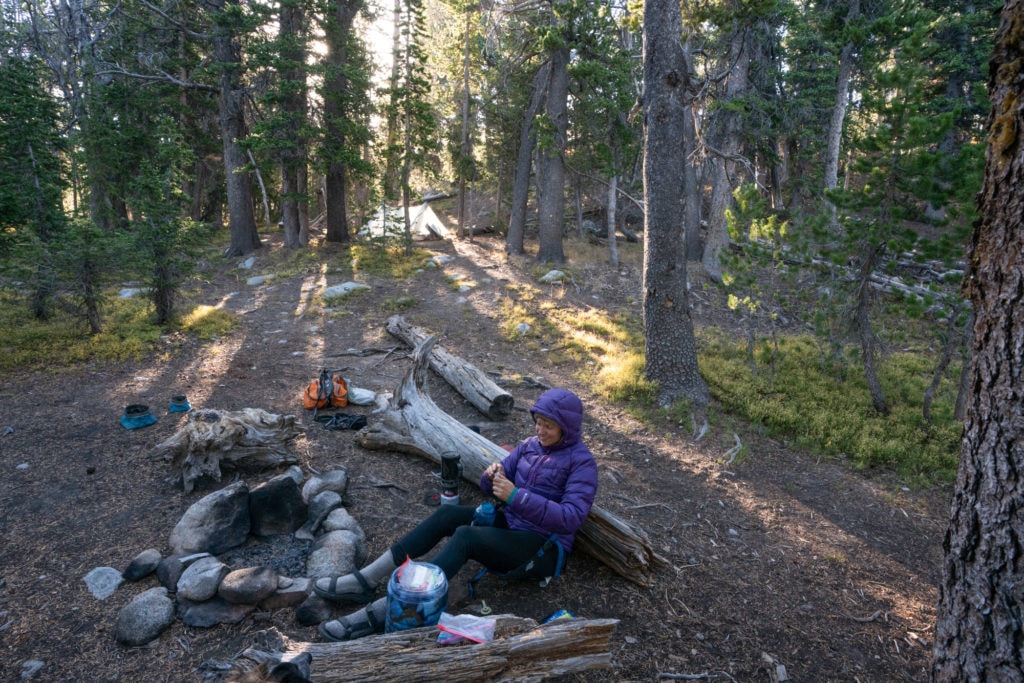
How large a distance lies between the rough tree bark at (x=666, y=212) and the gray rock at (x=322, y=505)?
5.08m

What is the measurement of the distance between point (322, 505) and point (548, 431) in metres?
2.10

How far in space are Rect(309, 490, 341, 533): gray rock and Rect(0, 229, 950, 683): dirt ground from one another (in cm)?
18

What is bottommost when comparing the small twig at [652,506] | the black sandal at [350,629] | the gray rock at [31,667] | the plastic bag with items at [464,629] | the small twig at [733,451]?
the small twig at [652,506]

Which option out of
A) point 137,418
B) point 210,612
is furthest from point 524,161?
point 210,612

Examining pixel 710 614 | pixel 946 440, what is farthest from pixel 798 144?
pixel 710 614

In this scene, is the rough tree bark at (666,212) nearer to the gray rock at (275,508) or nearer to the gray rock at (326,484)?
the gray rock at (326,484)

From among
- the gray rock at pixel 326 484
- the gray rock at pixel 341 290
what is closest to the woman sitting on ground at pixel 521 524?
the gray rock at pixel 326 484

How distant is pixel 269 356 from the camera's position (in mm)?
9508

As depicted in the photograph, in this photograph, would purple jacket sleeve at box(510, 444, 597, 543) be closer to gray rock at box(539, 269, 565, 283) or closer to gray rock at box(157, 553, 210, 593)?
gray rock at box(157, 553, 210, 593)

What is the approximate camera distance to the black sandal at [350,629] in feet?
10.6

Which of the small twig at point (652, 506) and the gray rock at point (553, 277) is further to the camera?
A: the gray rock at point (553, 277)

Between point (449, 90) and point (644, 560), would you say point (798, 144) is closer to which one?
point (449, 90)

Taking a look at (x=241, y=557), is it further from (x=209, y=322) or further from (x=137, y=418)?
(x=209, y=322)

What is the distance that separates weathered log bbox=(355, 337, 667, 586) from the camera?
4070 mm
